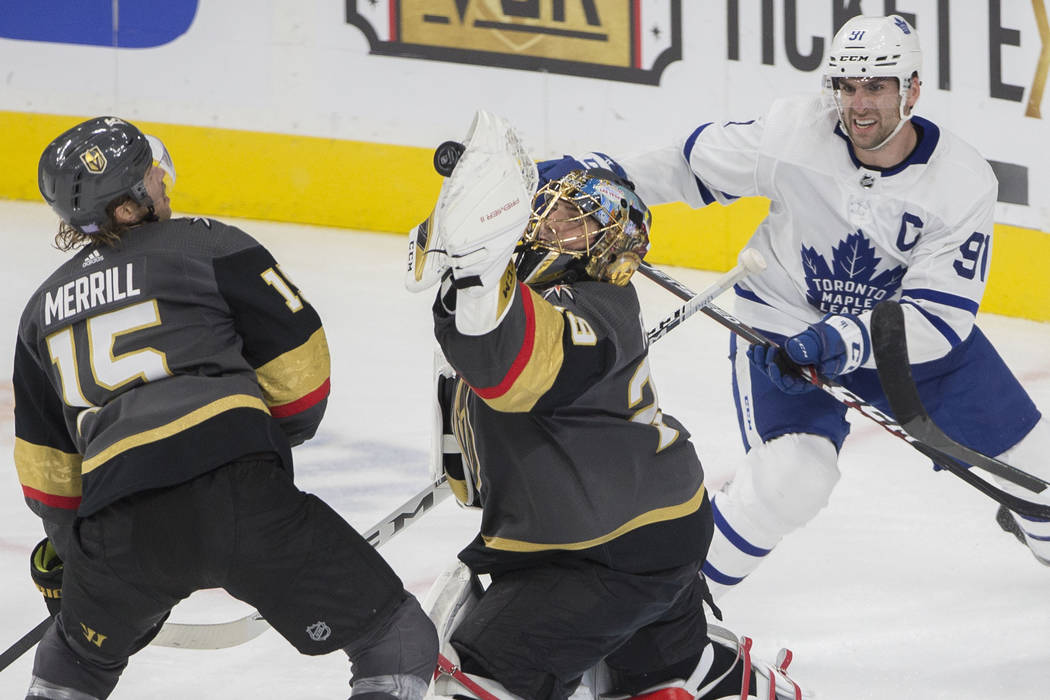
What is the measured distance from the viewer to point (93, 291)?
5.82ft

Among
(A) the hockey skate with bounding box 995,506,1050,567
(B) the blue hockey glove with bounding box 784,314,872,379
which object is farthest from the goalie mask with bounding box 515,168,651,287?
(A) the hockey skate with bounding box 995,506,1050,567

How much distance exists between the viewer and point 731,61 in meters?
5.09

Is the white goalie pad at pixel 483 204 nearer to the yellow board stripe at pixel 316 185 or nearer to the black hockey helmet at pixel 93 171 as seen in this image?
the black hockey helmet at pixel 93 171

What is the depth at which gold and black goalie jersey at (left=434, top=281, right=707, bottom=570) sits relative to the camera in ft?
5.80

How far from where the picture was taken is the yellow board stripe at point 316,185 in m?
5.10

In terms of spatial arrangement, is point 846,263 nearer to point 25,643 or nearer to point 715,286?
point 715,286

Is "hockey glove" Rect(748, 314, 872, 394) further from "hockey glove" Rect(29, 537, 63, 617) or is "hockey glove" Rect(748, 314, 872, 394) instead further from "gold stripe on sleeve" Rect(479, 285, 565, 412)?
"hockey glove" Rect(29, 537, 63, 617)

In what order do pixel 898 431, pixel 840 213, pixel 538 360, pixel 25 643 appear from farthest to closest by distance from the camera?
pixel 840 213 < pixel 898 431 < pixel 25 643 < pixel 538 360

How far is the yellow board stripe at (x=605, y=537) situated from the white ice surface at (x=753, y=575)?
0.66m

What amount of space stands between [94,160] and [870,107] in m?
1.51

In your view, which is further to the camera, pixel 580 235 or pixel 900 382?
pixel 900 382

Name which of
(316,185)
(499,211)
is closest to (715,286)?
(499,211)

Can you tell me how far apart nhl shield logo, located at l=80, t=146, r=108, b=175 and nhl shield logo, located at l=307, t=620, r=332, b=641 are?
609mm

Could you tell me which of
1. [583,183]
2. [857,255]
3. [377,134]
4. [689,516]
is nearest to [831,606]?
[857,255]
